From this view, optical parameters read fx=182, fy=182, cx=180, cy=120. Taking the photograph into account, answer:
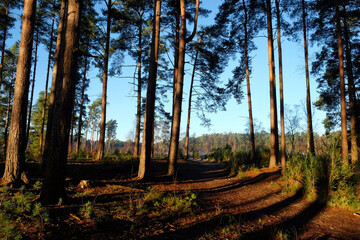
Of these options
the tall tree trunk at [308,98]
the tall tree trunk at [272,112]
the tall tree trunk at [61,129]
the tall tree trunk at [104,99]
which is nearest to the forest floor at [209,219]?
the tall tree trunk at [61,129]

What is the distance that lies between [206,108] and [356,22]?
1078 centimetres

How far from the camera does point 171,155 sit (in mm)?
7410

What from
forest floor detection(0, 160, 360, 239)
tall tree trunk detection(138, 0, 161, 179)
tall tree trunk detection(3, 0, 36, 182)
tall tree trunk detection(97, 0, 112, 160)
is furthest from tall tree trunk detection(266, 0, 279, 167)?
tall tree trunk detection(3, 0, 36, 182)

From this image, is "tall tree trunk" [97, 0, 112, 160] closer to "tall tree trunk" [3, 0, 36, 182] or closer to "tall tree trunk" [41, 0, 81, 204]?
"tall tree trunk" [3, 0, 36, 182]

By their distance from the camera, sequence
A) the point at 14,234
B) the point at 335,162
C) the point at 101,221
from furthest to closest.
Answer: the point at 335,162 → the point at 101,221 → the point at 14,234

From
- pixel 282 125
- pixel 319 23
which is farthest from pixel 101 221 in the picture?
pixel 319 23

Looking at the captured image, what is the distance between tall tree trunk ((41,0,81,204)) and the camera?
11.7ft

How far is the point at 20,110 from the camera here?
16.5ft

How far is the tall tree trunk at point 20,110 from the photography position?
474cm

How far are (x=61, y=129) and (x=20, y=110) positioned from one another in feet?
8.04

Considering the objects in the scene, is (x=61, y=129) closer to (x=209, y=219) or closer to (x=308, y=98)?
(x=209, y=219)

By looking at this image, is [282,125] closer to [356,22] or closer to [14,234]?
[356,22]

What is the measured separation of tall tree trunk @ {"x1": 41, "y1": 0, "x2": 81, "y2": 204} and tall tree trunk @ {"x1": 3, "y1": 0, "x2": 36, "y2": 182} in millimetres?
1896

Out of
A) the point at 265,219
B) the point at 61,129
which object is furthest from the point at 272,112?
the point at 61,129
